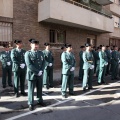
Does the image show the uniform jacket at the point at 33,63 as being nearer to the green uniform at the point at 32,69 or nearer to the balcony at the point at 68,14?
the green uniform at the point at 32,69

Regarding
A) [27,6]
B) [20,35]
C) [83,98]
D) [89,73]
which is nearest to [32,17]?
[27,6]

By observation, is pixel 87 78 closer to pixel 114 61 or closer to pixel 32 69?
pixel 32 69

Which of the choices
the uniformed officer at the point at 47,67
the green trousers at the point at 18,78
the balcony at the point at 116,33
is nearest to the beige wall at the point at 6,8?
the uniformed officer at the point at 47,67

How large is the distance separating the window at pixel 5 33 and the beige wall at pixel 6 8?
0.49 meters

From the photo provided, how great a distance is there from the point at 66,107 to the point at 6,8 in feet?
23.1

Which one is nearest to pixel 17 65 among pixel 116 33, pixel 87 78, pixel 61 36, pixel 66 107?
pixel 66 107

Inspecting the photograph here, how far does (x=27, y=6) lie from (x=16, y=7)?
2.78ft

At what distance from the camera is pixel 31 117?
4863 millimetres

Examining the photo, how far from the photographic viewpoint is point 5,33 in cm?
1061

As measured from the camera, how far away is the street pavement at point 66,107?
4.97 m

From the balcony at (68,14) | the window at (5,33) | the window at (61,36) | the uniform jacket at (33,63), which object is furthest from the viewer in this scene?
the window at (61,36)

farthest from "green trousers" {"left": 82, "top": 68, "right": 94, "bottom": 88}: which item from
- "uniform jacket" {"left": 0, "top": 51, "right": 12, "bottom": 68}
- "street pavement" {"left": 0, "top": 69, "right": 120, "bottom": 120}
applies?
"uniform jacket" {"left": 0, "top": 51, "right": 12, "bottom": 68}

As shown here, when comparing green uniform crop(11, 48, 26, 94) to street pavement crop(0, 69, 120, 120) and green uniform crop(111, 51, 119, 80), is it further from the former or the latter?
green uniform crop(111, 51, 119, 80)

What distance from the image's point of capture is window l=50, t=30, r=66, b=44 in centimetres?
1355
